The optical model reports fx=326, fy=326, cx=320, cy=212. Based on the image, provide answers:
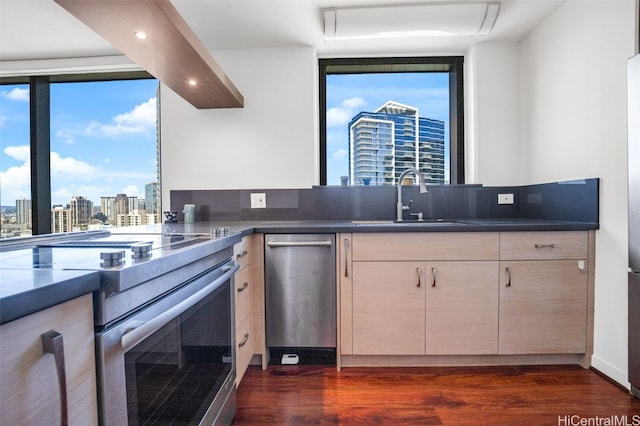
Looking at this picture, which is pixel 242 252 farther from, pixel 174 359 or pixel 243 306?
pixel 174 359

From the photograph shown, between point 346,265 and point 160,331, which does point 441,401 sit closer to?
point 346,265

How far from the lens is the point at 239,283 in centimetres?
170

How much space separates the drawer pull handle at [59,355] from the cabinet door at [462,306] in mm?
1713

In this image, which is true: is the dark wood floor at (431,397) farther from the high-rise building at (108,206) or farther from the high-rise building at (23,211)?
the high-rise building at (23,211)

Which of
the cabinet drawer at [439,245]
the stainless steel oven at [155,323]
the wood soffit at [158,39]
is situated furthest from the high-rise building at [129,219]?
the cabinet drawer at [439,245]

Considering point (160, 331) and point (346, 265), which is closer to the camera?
point (160, 331)

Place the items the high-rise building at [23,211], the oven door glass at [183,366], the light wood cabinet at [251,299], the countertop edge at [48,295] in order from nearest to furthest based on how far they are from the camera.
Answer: the countertop edge at [48,295], the oven door glass at [183,366], the light wood cabinet at [251,299], the high-rise building at [23,211]

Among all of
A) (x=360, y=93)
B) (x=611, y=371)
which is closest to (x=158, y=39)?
(x=360, y=93)

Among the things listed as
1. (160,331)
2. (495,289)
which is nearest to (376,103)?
(495,289)

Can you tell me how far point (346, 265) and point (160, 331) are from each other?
1.20 meters

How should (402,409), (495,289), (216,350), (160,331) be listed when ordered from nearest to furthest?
(160,331) → (216,350) → (402,409) → (495,289)
